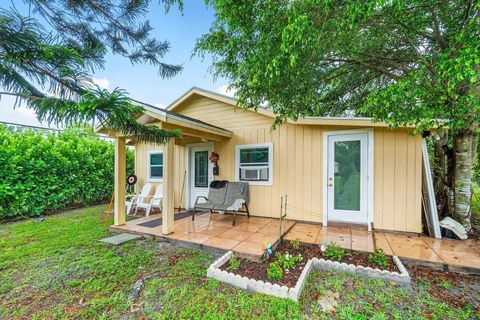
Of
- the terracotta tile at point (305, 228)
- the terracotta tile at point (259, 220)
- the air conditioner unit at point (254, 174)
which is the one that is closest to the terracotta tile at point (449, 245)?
the terracotta tile at point (305, 228)

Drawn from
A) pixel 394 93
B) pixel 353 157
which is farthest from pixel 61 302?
pixel 353 157

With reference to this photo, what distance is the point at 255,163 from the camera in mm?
5824

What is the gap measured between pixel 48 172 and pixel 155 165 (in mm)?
2838

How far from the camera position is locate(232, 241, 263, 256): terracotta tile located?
11.0 ft

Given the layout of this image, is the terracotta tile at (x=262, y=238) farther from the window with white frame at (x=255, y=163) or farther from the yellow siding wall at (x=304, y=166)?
the window with white frame at (x=255, y=163)

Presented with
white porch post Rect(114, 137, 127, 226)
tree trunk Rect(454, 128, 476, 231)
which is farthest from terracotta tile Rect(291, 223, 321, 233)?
white porch post Rect(114, 137, 127, 226)

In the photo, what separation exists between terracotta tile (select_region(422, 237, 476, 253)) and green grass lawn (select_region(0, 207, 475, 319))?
1.49 m

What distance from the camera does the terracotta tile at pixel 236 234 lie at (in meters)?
4.06

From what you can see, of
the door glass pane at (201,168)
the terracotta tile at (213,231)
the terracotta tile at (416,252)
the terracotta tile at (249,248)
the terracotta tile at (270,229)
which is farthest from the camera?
the door glass pane at (201,168)

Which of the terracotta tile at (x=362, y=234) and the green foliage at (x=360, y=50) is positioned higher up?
the green foliage at (x=360, y=50)

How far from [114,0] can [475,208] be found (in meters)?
10.2

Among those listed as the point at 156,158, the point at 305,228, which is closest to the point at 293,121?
the point at 305,228

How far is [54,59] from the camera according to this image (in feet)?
3.14

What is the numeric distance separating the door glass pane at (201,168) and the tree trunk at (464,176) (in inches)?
233
